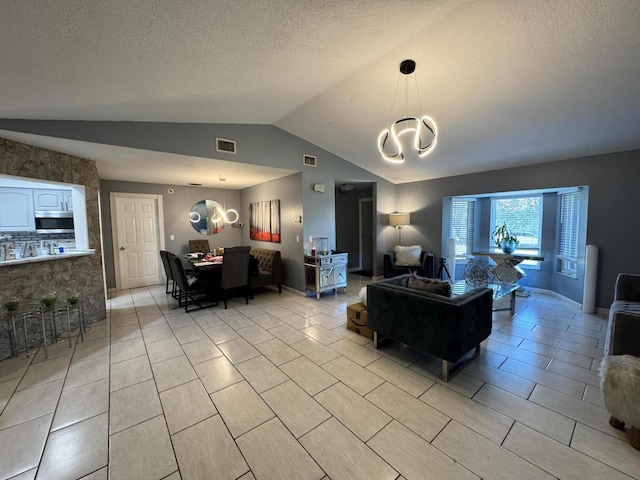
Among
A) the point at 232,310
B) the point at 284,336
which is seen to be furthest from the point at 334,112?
the point at 232,310

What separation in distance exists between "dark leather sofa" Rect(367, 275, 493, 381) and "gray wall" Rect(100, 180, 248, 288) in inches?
194

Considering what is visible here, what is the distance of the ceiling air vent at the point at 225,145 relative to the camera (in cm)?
386

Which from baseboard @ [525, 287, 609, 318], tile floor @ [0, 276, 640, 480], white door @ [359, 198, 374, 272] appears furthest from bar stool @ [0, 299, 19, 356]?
baseboard @ [525, 287, 609, 318]

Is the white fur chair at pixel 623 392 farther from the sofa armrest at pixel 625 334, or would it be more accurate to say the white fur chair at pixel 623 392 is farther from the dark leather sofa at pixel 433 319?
the dark leather sofa at pixel 433 319

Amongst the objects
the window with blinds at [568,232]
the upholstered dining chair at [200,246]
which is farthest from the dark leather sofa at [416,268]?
the upholstered dining chair at [200,246]

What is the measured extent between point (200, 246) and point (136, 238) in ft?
4.27

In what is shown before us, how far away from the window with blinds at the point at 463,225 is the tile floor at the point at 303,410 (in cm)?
280

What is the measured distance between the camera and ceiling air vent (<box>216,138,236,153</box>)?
3863 mm

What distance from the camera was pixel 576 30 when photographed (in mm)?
2078

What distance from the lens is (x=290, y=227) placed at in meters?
5.14

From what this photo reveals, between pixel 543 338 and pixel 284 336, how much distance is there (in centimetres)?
319

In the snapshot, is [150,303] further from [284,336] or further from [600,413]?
[600,413]

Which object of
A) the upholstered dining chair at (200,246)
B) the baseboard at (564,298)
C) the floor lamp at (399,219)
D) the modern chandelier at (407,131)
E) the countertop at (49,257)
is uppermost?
the modern chandelier at (407,131)

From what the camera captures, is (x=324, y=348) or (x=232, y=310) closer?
(x=324, y=348)
